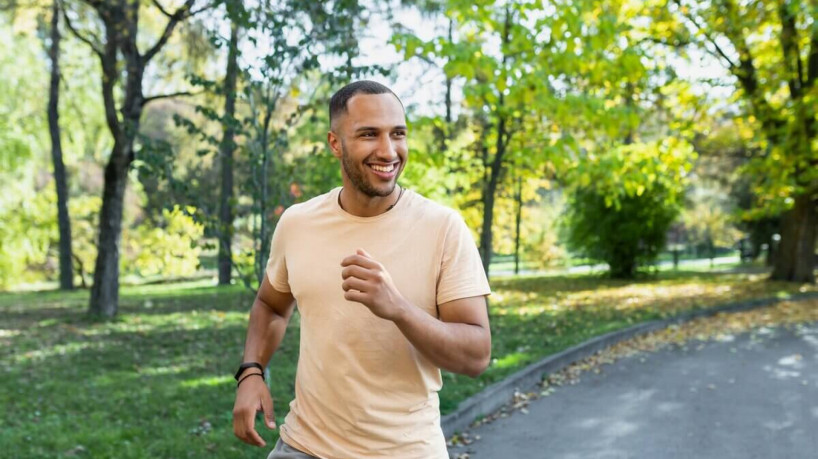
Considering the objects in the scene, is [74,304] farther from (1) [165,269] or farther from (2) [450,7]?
(2) [450,7]

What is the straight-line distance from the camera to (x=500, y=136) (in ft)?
41.5

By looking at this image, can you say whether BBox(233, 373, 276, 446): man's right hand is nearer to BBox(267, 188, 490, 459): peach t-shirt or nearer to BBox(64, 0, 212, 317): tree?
BBox(267, 188, 490, 459): peach t-shirt

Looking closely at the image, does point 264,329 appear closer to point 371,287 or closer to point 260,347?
point 260,347

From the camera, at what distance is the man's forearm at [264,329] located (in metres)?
2.90

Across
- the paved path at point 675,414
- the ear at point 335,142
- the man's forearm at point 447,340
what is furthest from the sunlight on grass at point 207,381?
the man's forearm at point 447,340

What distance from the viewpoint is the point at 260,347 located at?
2895mm

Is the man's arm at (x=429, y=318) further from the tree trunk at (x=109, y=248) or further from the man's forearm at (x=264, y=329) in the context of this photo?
the tree trunk at (x=109, y=248)

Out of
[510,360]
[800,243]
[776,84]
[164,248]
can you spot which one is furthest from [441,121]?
[164,248]

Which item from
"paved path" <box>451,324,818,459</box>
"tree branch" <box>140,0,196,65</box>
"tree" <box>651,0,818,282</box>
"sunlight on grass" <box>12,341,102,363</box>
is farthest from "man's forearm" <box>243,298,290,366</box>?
"tree" <box>651,0,818,282</box>

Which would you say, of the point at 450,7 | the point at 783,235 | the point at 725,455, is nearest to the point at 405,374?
the point at 725,455

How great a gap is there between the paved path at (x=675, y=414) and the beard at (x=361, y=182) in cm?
451

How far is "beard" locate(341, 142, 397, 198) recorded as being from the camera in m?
2.41

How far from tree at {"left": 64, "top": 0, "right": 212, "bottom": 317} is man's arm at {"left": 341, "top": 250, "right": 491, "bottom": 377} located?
13201mm

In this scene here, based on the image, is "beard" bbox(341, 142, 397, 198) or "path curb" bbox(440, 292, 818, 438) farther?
"path curb" bbox(440, 292, 818, 438)
